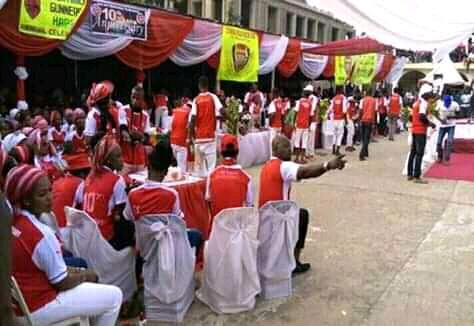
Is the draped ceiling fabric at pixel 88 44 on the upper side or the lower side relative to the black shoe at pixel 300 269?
upper

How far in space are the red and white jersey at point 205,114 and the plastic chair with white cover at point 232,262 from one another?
4500mm

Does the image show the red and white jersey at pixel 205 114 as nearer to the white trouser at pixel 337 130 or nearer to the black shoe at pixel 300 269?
the black shoe at pixel 300 269

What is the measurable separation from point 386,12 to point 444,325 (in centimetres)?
230

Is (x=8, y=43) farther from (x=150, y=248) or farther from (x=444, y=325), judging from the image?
(x=444, y=325)

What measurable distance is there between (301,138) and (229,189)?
8206 millimetres

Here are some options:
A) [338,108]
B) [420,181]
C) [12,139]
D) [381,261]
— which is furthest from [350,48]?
[12,139]

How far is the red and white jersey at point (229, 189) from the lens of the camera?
177 inches

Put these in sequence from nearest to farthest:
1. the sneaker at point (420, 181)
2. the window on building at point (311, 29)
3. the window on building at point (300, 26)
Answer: the sneaker at point (420, 181) < the window on building at point (300, 26) < the window on building at point (311, 29)

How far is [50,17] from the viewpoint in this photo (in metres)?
8.31

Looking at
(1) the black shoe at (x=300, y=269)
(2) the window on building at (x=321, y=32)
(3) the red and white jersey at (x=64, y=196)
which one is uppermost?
(2) the window on building at (x=321, y=32)

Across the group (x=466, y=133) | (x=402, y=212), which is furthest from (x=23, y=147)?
(x=466, y=133)

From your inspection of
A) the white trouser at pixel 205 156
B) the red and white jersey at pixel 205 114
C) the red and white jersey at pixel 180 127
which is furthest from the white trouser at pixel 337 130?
the red and white jersey at pixel 180 127

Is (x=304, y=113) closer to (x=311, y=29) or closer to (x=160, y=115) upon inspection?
(x=160, y=115)

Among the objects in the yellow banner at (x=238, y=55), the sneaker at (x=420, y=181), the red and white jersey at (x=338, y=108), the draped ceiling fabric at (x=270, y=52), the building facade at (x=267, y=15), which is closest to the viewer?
the sneaker at (x=420, y=181)
